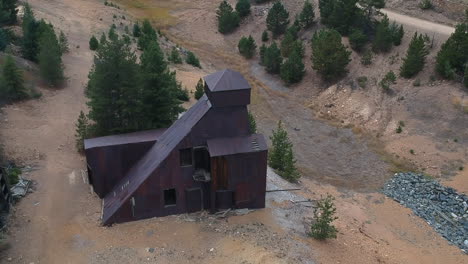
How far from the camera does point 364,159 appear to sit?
38.0 meters

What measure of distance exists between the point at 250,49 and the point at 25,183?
3428cm

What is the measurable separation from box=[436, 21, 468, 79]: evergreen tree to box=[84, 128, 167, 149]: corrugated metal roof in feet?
88.5

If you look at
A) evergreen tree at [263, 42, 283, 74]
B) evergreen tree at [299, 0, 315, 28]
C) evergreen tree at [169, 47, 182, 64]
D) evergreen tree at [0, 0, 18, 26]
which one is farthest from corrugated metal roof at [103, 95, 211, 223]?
evergreen tree at [299, 0, 315, 28]

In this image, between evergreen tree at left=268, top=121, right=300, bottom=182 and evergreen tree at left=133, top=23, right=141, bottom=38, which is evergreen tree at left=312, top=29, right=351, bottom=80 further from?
evergreen tree at left=133, top=23, right=141, bottom=38

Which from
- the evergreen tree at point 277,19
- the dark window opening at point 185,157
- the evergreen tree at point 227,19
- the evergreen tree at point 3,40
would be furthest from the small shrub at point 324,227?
the evergreen tree at point 227,19

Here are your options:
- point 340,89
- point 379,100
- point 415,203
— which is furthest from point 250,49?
point 415,203

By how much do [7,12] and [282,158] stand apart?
31.7 meters

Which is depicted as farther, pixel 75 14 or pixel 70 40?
pixel 75 14

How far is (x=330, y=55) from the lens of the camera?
46688 millimetres

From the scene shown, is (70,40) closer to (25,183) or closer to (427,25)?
(25,183)

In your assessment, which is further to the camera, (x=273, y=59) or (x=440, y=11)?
(x=440, y=11)

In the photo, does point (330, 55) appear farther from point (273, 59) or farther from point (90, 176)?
point (90, 176)

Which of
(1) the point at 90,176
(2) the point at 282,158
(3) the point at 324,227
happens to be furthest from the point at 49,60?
(3) the point at 324,227

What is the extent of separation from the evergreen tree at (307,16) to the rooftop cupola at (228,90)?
33392mm
